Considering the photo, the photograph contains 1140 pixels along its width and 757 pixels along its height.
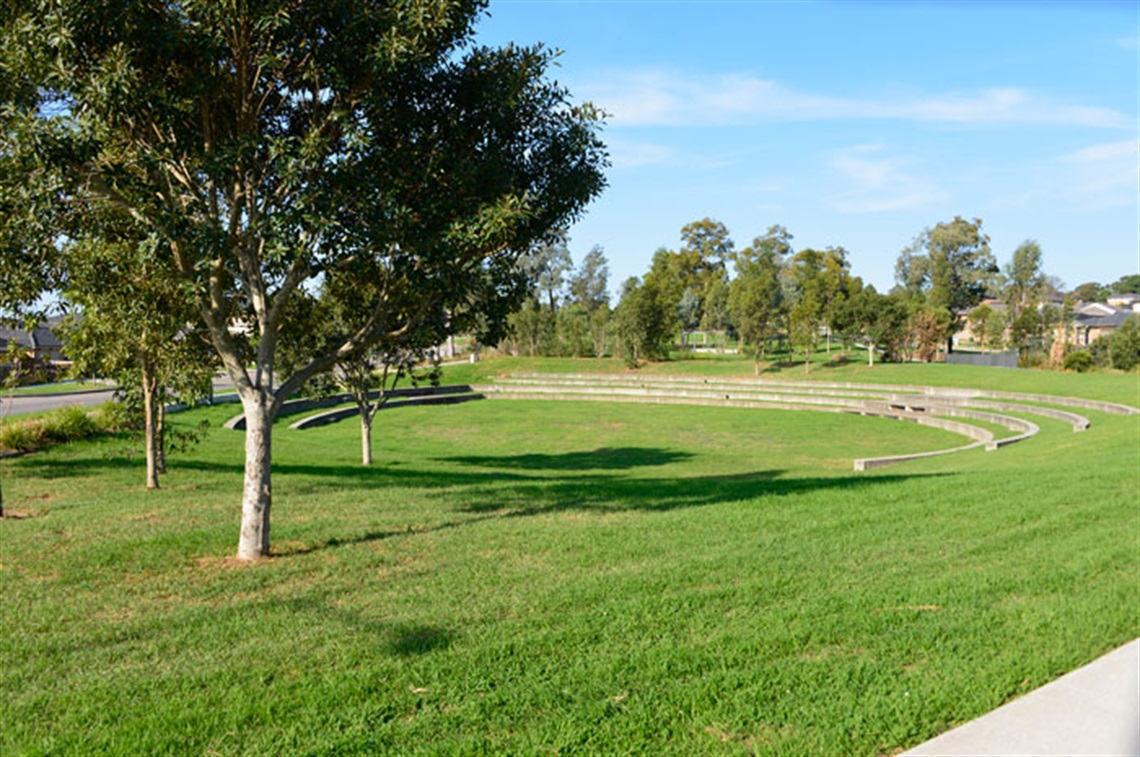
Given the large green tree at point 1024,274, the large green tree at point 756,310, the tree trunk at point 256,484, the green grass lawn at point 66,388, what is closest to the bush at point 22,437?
the tree trunk at point 256,484

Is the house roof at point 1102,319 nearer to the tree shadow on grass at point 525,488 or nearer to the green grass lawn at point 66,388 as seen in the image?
the tree shadow on grass at point 525,488

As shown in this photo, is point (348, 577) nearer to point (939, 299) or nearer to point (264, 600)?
point (264, 600)

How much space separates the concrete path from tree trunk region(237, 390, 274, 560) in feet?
22.7

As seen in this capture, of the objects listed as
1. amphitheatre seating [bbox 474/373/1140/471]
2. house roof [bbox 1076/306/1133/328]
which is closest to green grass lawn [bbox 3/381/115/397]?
amphitheatre seating [bbox 474/373/1140/471]

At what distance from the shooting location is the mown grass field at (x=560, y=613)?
4461 mm

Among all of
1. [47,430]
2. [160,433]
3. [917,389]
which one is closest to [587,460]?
[160,433]

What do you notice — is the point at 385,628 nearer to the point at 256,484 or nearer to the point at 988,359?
the point at 256,484

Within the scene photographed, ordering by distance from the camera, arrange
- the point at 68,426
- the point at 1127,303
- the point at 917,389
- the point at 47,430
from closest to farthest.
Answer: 1. the point at 47,430
2. the point at 68,426
3. the point at 917,389
4. the point at 1127,303

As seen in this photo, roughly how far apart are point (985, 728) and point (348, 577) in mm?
5605

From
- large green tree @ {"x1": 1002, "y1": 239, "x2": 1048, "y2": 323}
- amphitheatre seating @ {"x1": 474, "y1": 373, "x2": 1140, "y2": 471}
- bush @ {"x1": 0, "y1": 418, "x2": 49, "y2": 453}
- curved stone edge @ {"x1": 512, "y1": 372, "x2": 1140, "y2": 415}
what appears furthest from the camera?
large green tree @ {"x1": 1002, "y1": 239, "x2": 1048, "y2": 323}

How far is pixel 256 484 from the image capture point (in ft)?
29.3

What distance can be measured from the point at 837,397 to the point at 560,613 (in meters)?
39.9

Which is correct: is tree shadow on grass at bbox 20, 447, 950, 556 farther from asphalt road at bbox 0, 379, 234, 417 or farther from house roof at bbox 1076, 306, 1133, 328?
house roof at bbox 1076, 306, 1133, 328

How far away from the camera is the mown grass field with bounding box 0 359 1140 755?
14.6ft
